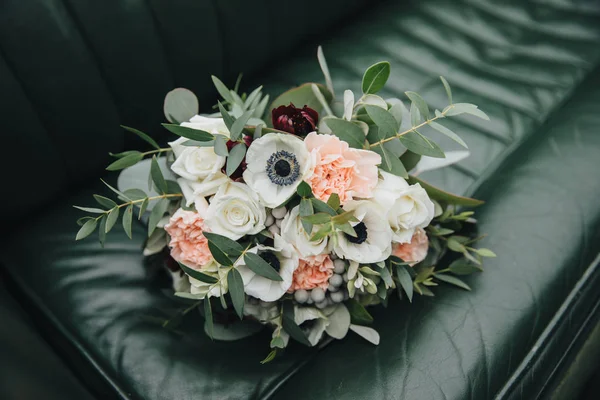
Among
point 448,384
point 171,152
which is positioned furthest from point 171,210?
point 448,384

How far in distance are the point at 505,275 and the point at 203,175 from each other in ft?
1.67

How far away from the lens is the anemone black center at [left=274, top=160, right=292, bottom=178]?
26.9 inches

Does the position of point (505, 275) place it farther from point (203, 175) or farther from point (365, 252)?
point (203, 175)

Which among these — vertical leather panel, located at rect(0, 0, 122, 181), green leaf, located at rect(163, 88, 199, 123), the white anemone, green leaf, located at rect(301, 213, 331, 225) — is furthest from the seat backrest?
green leaf, located at rect(301, 213, 331, 225)

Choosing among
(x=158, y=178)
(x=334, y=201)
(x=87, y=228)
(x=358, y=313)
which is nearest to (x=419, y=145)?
(x=334, y=201)

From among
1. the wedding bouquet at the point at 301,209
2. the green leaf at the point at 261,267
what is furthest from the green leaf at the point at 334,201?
the green leaf at the point at 261,267

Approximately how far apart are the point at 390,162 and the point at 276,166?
0.16 meters

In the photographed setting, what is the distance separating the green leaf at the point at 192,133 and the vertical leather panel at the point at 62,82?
370mm

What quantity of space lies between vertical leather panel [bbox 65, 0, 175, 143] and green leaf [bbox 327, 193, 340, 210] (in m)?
0.57

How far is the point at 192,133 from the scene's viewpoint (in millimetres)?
693

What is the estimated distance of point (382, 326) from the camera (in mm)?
836

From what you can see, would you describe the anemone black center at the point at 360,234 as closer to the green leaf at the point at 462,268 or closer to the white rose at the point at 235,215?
the white rose at the point at 235,215

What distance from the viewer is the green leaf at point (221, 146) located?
0.68 m

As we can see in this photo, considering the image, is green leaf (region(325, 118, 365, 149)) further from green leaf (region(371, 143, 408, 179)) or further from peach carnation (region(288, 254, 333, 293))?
peach carnation (region(288, 254, 333, 293))
